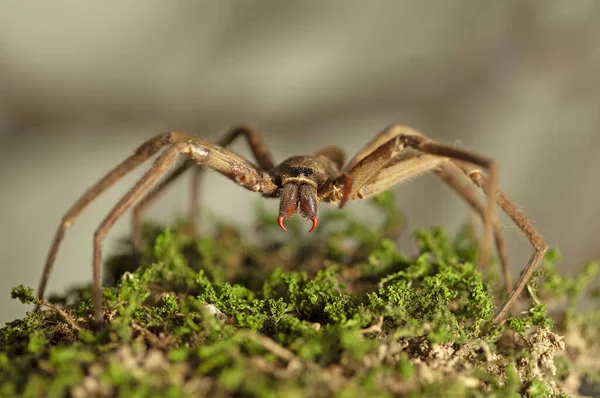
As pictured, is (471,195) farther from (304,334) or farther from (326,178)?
(304,334)

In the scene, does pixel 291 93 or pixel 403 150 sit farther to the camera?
pixel 291 93

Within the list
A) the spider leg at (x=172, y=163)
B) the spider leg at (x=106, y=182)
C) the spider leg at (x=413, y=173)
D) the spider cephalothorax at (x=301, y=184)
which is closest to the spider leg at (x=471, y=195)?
the spider leg at (x=413, y=173)

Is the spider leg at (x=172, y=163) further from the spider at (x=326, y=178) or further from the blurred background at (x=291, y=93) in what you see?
the blurred background at (x=291, y=93)

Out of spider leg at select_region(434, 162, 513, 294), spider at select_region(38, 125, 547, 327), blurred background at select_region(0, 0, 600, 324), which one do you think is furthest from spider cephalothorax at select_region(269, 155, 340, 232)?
blurred background at select_region(0, 0, 600, 324)

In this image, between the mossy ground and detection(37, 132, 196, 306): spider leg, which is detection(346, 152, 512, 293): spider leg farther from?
detection(37, 132, 196, 306): spider leg

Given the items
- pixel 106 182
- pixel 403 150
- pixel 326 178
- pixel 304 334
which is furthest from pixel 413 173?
pixel 106 182

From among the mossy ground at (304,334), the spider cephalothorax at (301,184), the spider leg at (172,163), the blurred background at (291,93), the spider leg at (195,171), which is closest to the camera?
the mossy ground at (304,334)
